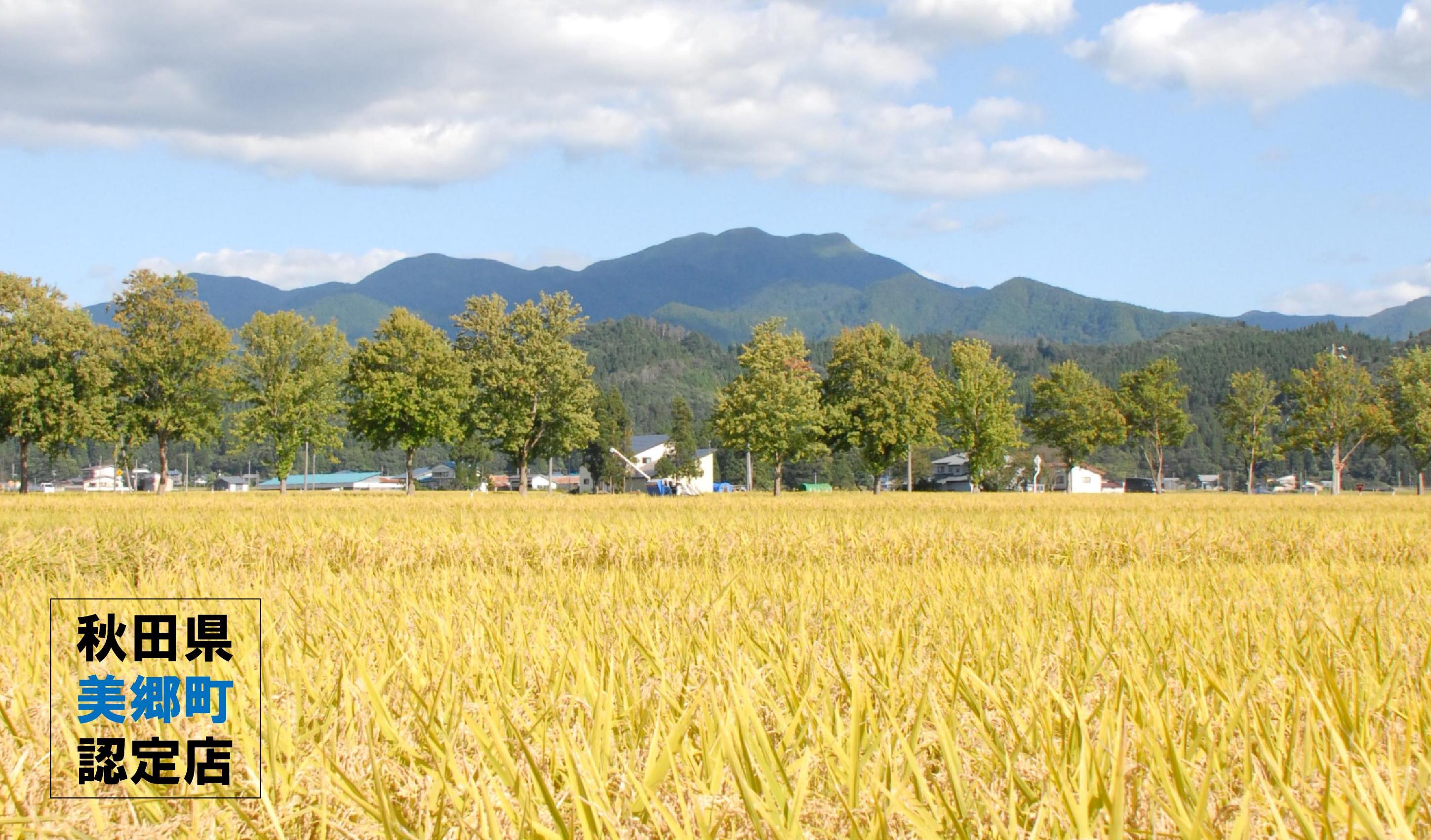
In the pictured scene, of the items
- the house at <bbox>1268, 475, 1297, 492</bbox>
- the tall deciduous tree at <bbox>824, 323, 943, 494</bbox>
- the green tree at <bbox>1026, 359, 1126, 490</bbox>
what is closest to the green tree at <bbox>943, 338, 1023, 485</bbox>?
the green tree at <bbox>1026, 359, 1126, 490</bbox>

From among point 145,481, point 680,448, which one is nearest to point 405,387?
point 680,448

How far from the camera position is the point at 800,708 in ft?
9.08

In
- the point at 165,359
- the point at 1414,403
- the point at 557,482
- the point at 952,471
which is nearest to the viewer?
the point at 165,359

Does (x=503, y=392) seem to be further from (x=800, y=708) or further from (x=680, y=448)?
(x=800, y=708)

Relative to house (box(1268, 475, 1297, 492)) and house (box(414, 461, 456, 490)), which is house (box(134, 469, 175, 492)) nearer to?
house (box(414, 461, 456, 490))

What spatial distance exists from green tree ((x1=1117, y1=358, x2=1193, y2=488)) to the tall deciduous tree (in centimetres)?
2480

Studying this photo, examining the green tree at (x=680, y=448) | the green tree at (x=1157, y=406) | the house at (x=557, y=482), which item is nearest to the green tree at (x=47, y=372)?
the green tree at (x=680, y=448)

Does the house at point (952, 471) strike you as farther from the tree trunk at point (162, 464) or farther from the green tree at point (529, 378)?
the tree trunk at point (162, 464)

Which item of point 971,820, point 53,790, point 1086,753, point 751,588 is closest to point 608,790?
point 971,820

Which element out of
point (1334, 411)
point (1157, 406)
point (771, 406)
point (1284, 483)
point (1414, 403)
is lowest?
point (1284, 483)

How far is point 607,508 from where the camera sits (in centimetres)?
2245

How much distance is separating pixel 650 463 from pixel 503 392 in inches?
2828

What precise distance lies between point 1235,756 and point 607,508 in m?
20.1

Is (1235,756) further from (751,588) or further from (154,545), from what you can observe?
(154,545)
